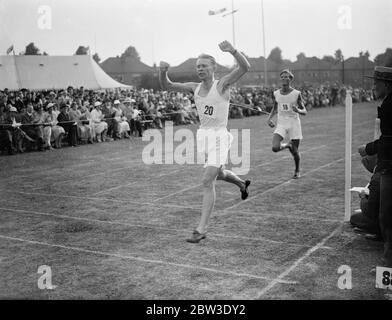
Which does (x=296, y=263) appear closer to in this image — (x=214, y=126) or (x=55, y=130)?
(x=214, y=126)

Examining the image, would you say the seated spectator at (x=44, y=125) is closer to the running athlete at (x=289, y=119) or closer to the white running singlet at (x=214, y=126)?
the running athlete at (x=289, y=119)

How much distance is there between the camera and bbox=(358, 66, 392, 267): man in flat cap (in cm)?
448

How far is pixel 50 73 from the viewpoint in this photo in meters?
27.6

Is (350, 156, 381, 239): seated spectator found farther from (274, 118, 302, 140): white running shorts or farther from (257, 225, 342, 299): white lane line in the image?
(274, 118, 302, 140): white running shorts

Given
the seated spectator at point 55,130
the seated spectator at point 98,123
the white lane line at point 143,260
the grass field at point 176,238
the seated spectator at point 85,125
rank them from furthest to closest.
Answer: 1. the seated spectator at point 98,123
2. the seated spectator at point 85,125
3. the seated spectator at point 55,130
4. the white lane line at point 143,260
5. the grass field at point 176,238

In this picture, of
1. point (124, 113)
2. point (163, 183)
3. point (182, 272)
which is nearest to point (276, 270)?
point (182, 272)

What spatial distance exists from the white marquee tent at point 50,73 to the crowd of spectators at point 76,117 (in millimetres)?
3618

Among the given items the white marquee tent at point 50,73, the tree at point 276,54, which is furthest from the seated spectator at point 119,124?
the tree at point 276,54

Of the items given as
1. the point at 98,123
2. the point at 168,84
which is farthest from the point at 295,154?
the point at 98,123

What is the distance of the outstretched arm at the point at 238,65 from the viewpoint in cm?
568

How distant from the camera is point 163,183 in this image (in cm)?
1032

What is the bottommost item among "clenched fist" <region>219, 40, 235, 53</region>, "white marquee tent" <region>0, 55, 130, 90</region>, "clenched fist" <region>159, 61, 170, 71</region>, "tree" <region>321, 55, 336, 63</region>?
"clenched fist" <region>159, 61, 170, 71</region>

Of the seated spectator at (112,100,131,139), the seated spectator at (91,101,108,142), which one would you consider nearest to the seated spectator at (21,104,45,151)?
the seated spectator at (91,101,108,142)

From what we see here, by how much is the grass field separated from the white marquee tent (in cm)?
1535
